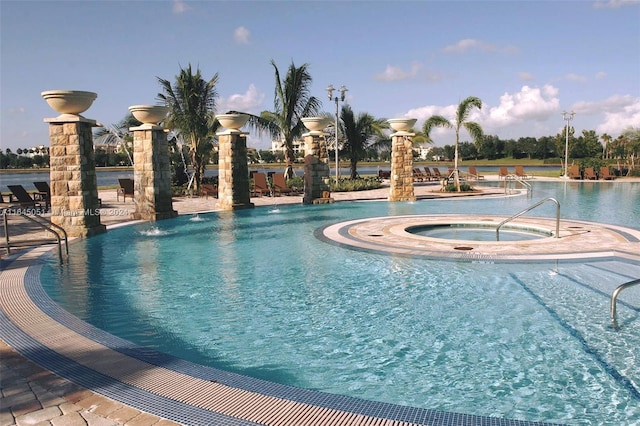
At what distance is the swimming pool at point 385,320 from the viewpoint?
13.6ft

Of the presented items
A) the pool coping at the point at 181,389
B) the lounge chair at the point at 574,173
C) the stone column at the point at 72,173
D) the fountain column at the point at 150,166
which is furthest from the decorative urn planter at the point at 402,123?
the lounge chair at the point at 574,173

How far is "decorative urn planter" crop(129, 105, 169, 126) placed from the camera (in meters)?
14.4

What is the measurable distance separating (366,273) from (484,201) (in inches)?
560

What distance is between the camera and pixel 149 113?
14.5 metres

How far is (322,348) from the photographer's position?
16.5ft

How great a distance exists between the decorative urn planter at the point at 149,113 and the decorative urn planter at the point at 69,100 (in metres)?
2.61

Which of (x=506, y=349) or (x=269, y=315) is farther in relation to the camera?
(x=269, y=315)

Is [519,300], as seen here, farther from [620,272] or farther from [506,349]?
[620,272]

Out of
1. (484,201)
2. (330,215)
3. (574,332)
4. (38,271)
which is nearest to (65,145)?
(38,271)

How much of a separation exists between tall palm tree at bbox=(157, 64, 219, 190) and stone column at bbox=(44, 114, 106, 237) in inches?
515

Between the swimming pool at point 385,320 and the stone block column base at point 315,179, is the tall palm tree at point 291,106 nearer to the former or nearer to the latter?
the stone block column base at point 315,179

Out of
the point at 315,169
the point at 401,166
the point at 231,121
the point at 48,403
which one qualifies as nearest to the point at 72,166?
the point at 231,121

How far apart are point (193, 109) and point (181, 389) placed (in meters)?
23.4

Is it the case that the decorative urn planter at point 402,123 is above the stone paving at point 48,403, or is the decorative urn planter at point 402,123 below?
above
